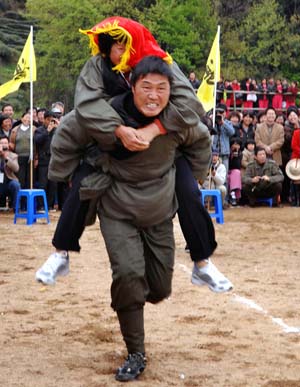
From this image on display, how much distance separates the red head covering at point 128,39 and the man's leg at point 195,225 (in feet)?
2.20

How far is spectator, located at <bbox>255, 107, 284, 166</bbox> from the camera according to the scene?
54.3ft

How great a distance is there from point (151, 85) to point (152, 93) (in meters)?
0.04

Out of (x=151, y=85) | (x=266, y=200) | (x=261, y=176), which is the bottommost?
(x=266, y=200)

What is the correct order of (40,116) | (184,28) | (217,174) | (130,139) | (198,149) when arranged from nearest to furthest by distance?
(130,139) < (198,149) < (217,174) < (40,116) < (184,28)

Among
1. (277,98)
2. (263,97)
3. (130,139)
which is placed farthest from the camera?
(277,98)

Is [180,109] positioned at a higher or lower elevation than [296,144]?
higher

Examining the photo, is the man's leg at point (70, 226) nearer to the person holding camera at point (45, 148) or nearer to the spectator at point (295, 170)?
the person holding camera at point (45, 148)

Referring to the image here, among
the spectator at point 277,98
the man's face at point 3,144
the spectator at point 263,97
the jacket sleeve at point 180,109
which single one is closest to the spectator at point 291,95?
the spectator at point 277,98

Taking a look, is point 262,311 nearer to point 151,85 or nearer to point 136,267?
point 136,267

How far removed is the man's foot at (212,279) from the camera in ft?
16.4

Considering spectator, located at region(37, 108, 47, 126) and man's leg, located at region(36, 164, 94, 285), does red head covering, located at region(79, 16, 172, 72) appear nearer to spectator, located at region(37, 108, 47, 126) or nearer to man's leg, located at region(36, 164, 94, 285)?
man's leg, located at region(36, 164, 94, 285)

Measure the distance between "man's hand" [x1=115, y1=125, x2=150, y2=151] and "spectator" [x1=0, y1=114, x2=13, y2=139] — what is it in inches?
415

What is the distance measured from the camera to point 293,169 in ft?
53.9

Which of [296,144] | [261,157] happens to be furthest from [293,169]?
[261,157]
